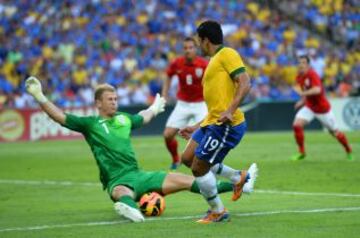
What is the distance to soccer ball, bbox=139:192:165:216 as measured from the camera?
11797 millimetres

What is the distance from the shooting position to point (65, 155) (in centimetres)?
2481

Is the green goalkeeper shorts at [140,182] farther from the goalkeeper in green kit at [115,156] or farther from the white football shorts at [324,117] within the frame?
the white football shorts at [324,117]

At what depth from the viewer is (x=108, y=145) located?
1194 cm

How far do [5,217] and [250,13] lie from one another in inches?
1155

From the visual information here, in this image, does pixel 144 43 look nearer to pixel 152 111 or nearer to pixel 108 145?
pixel 152 111

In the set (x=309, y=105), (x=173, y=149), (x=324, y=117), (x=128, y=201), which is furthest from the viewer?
(x=309, y=105)

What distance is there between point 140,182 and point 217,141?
135 centimetres

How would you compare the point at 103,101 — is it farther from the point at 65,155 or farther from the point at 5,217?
the point at 65,155

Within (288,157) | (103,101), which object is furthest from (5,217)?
(288,157)

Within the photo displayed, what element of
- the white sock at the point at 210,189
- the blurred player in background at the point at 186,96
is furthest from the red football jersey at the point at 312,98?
the white sock at the point at 210,189

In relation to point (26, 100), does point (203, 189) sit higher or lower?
higher

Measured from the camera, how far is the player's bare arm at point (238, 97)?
10.8 meters

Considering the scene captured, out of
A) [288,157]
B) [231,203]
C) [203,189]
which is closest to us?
[203,189]

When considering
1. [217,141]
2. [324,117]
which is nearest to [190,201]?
[217,141]
